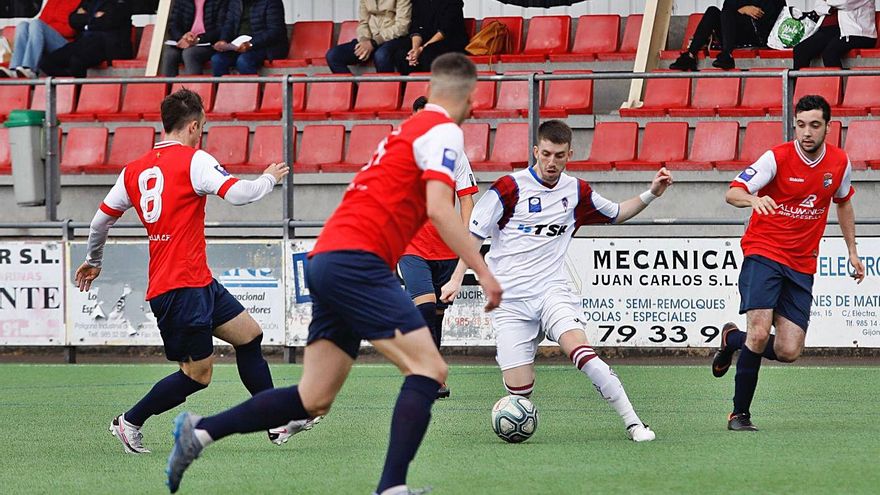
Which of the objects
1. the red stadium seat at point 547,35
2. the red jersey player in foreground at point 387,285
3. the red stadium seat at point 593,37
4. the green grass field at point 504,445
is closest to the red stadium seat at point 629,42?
the red stadium seat at point 593,37

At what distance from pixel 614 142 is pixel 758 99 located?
63.8 inches

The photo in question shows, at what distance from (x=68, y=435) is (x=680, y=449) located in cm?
368

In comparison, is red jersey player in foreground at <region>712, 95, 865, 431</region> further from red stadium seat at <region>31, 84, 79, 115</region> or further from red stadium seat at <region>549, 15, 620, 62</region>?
red stadium seat at <region>31, 84, 79, 115</region>

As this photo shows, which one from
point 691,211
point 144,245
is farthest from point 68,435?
point 691,211

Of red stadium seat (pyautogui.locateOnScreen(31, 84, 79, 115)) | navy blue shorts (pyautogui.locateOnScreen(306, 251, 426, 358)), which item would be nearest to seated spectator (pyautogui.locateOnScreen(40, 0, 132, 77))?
red stadium seat (pyautogui.locateOnScreen(31, 84, 79, 115))

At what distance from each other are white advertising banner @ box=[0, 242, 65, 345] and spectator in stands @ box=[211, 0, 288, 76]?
376 centimetres

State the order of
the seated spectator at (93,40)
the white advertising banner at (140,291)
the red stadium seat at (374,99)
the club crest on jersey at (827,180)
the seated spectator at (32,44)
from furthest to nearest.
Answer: the seated spectator at (32,44) < the seated spectator at (93,40) < the red stadium seat at (374,99) < the white advertising banner at (140,291) < the club crest on jersey at (827,180)

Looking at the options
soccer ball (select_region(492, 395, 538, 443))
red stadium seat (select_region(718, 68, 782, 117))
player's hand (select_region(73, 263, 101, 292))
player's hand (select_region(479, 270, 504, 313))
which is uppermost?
red stadium seat (select_region(718, 68, 782, 117))

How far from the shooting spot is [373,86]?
15.8 meters

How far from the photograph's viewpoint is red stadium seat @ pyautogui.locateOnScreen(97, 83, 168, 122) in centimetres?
1596

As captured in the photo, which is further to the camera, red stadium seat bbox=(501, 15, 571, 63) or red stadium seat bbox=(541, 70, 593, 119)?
red stadium seat bbox=(501, 15, 571, 63)

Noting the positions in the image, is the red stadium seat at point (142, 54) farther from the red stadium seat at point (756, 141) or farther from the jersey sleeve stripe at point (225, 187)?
the jersey sleeve stripe at point (225, 187)

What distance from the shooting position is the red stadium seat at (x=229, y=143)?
1512cm

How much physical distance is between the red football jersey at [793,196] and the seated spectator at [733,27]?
6.93 metres
